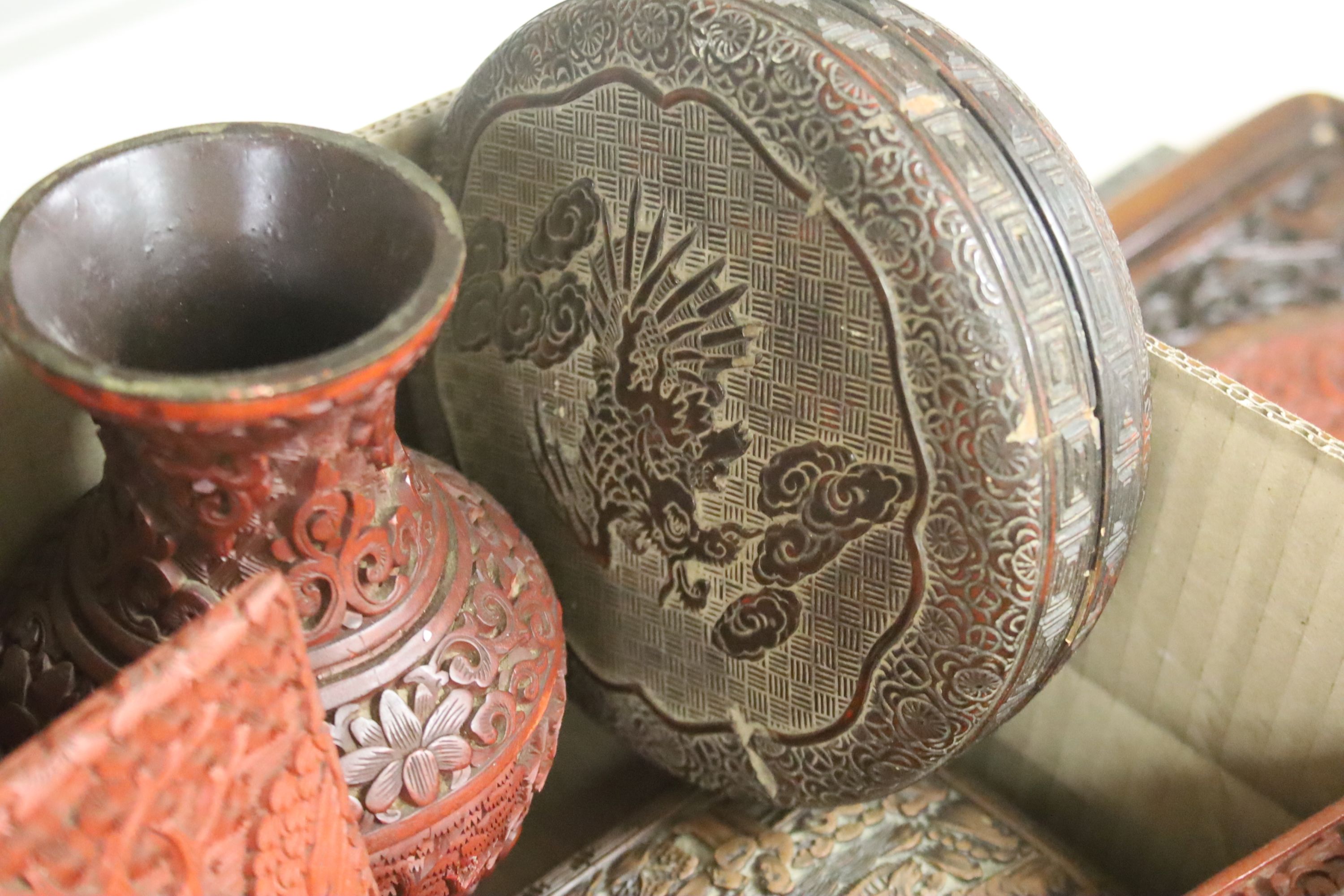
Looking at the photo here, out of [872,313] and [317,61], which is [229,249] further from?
[317,61]

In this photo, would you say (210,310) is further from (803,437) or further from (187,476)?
(803,437)

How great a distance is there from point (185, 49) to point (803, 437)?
0.77 metres

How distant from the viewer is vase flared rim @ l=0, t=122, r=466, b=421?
66cm

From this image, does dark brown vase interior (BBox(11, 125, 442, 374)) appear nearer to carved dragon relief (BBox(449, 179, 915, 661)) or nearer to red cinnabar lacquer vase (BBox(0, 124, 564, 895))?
red cinnabar lacquer vase (BBox(0, 124, 564, 895))

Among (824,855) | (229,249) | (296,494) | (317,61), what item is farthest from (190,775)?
(317,61)

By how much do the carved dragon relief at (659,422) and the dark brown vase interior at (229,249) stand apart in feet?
0.62

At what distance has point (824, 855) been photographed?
112 centimetres

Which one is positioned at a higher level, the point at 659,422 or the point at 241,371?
the point at 241,371

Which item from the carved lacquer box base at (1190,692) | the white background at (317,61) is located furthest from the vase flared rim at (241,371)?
the white background at (317,61)

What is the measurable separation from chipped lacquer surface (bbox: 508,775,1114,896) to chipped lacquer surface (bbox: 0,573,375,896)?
0.48 meters

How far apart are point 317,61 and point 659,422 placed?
67cm

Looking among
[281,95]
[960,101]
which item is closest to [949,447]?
[960,101]

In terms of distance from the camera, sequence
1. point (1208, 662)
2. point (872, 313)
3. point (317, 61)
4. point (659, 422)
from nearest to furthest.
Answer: point (872, 313), point (659, 422), point (1208, 662), point (317, 61)

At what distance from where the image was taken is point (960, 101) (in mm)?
841
